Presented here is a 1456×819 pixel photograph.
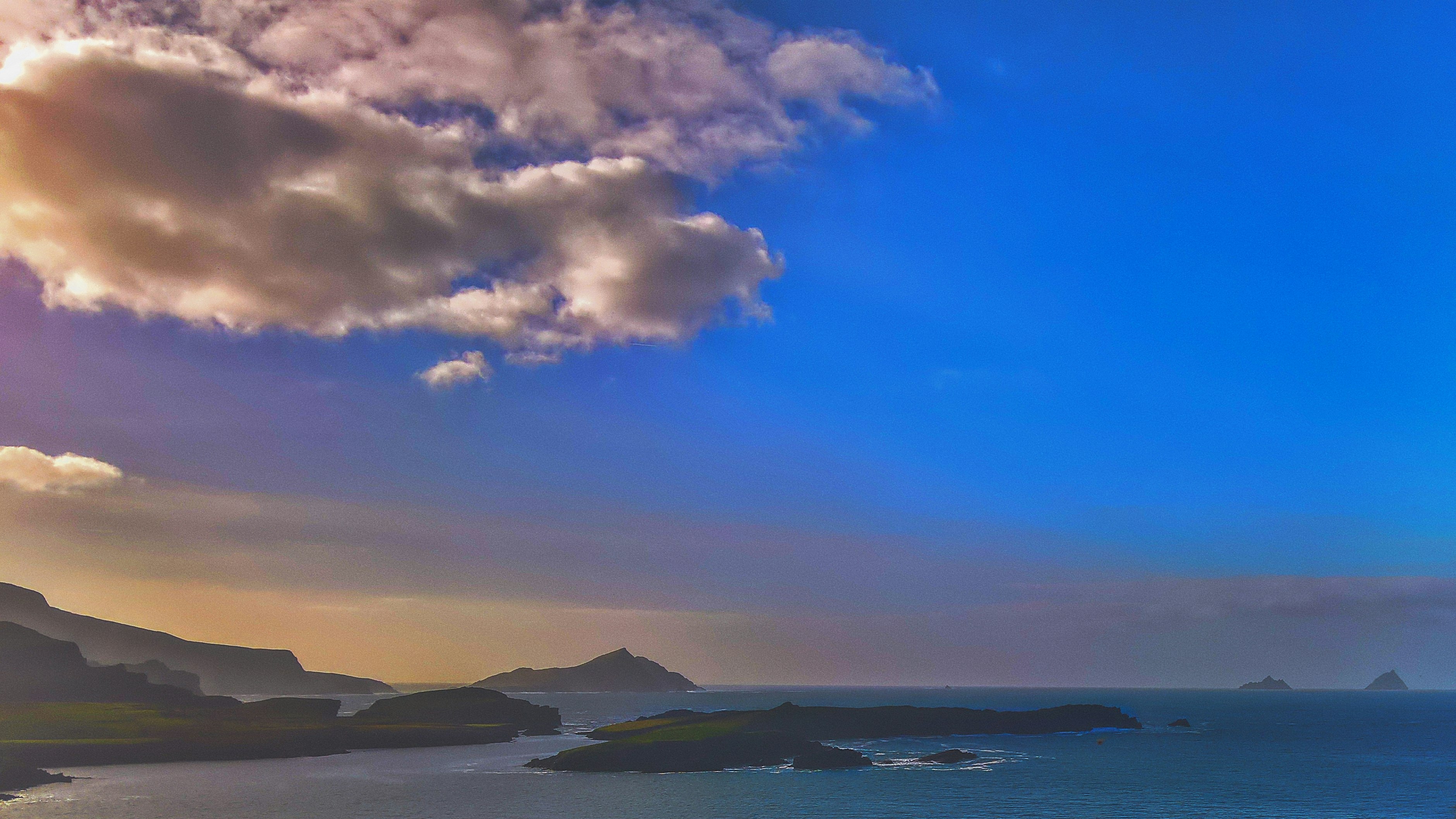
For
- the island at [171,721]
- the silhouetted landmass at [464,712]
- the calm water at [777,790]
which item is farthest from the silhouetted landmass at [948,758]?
the silhouetted landmass at [464,712]

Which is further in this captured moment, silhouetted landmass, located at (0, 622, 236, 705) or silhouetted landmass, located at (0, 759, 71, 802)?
silhouetted landmass, located at (0, 622, 236, 705)

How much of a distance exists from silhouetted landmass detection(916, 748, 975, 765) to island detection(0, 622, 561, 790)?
70.5m

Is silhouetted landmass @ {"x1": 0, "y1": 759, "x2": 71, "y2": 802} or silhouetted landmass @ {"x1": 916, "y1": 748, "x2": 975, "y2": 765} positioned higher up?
silhouetted landmass @ {"x1": 0, "y1": 759, "x2": 71, "y2": 802}

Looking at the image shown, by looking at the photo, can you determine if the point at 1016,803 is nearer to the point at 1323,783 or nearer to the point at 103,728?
the point at 1323,783

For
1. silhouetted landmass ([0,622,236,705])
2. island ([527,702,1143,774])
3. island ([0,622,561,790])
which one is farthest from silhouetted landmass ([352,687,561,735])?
silhouetted landmass ([0,622,236,705])

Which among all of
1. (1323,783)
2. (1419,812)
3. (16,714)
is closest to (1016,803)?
(1419,812)

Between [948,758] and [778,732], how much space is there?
21.4 m

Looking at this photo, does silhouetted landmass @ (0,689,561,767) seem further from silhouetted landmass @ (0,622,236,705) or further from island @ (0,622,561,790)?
silhouetted landmass @ (0,622,236,705)

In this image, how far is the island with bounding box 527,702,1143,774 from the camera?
107250mm

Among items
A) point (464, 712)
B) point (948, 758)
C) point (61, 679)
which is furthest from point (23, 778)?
point (948, 758)

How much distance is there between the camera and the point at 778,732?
120062mm

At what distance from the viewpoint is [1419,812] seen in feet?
253

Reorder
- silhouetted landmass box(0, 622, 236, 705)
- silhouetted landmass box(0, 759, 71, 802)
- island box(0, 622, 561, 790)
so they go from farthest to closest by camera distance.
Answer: silhouetted landmass box(0, 622, 236, 705) < island box(0, 622, 561, 790) < silhouetted landmass box(0, 759, 71, 802)

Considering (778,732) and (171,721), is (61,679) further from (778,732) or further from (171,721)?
(778,732)
